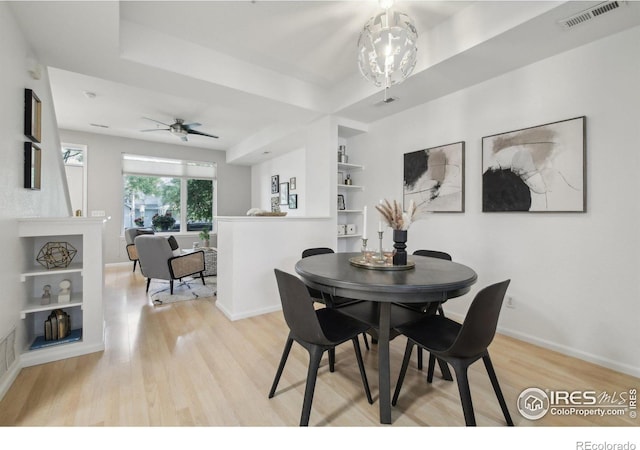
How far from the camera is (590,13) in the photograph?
186cm

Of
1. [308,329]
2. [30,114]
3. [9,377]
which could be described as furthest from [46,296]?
[308,329]

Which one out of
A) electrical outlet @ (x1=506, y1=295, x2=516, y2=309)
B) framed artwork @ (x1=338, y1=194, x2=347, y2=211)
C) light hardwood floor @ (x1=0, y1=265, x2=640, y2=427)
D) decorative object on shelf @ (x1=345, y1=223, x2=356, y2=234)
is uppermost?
framed artwork @ (x1=338, y1=194, x2=347, y2=211)

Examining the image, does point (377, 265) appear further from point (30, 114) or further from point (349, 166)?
point (30, 114)

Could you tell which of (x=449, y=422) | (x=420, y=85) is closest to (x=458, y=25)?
(x=420, y=85)

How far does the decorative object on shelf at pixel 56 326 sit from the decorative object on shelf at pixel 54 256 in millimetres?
385

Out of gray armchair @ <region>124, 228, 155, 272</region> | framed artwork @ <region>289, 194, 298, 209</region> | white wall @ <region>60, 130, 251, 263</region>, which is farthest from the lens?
framed artwork @ <region>289, 194, 298, 209</region>

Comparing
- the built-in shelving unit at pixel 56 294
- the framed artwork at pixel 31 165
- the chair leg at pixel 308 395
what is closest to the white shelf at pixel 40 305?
the built-in shelving unit at pixel 56 294

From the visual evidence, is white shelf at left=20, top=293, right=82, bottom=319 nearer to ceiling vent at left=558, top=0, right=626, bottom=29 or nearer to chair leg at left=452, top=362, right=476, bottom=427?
chair leg at left=452, top=362, right=476, bottom=427

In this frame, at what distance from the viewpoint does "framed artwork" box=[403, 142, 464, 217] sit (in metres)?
3.06

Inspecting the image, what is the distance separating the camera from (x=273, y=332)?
9.05 ft

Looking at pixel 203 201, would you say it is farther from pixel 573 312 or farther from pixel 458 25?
pixel 573 312

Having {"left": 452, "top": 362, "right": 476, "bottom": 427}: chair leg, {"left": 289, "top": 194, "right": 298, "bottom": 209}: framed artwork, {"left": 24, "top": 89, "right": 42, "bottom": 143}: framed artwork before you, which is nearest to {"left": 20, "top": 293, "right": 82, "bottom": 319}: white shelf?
{"left": 24, "top": 89, "right": 42, "bottom": 143}: framed artwork

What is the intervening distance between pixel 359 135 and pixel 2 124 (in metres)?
3.65

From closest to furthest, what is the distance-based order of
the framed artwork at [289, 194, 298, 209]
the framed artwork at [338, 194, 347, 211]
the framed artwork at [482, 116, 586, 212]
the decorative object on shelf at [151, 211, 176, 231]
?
the framed artwork at [482, 116, 586, 212]
the framed artwork at [338, 194, 347, 211]
the framed artwork at [289, 194, 298, 209]
the decorative object on shelf at [151, 211, 176, 231]
